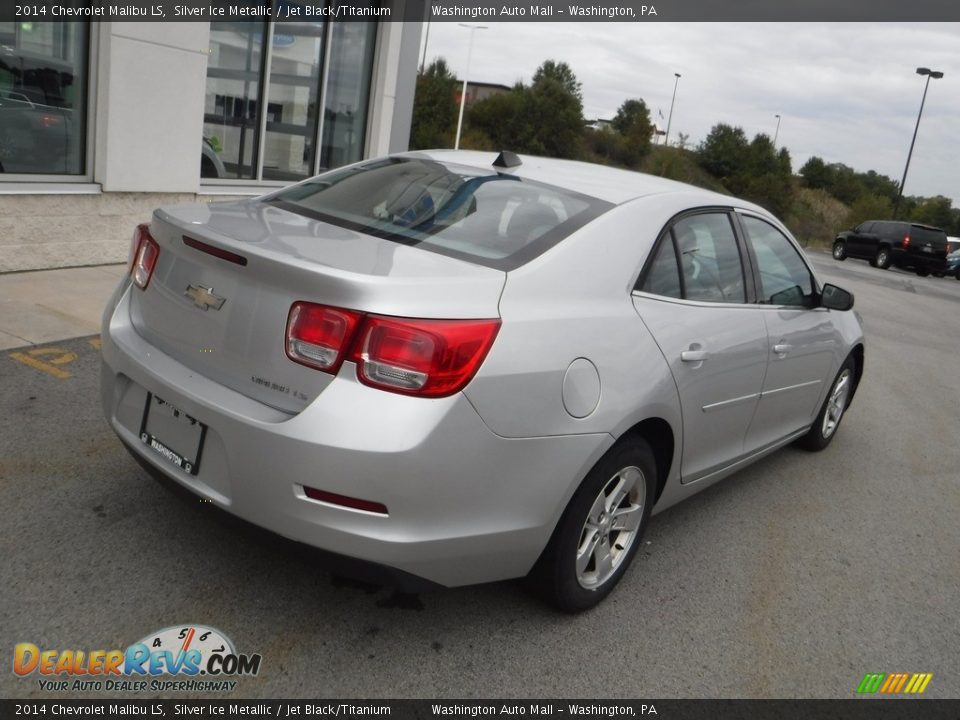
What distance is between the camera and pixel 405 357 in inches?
95.5

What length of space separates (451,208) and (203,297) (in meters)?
1.00

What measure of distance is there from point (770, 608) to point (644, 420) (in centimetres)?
100

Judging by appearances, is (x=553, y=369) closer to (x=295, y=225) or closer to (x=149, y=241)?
(x=295, y=225)

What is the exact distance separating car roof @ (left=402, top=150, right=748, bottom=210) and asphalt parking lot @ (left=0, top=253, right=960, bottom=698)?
1.51 m

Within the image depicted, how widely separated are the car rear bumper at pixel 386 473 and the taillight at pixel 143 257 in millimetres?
398

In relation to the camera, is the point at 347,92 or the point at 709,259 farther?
the point at 347,92

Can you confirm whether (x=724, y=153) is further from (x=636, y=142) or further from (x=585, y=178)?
(x=585, y=178)

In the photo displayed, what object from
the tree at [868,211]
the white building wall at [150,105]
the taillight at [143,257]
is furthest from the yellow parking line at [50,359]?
the tree at [868,211]

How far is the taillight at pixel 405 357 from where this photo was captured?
7.95ft

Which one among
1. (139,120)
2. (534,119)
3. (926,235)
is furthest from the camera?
(534,119)

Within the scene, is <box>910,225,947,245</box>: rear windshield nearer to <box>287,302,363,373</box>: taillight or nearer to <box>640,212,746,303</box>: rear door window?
<box>640,212,746,303</box>: rear door window

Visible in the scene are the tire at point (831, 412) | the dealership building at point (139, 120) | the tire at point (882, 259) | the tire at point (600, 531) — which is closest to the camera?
the tire at point (600, 531)

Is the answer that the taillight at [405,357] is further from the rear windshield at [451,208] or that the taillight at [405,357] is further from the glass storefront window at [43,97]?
the glass storefront window at [43,97]

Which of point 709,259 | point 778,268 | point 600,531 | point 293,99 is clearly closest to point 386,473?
point 600,531
